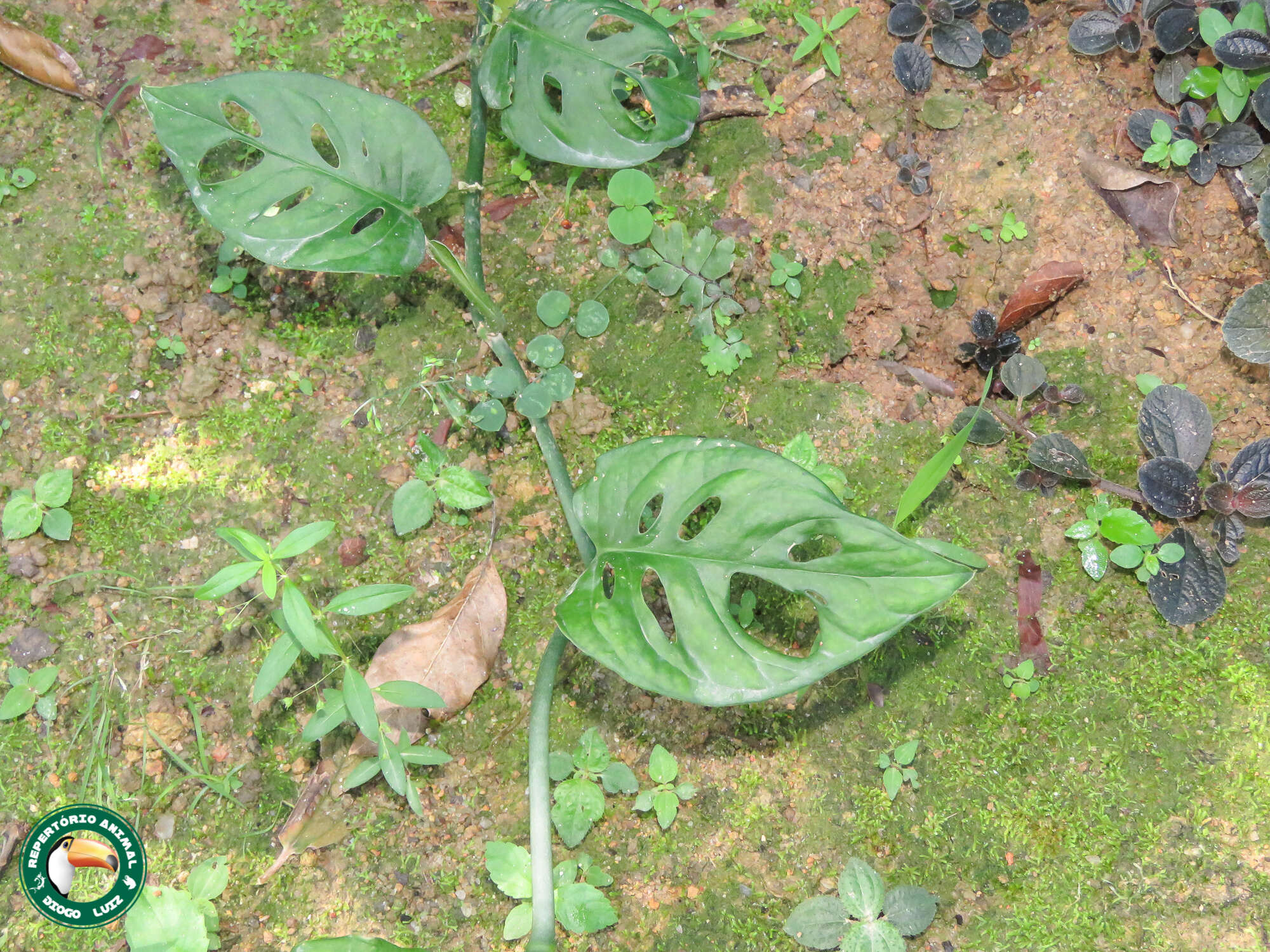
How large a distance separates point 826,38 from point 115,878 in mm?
2744

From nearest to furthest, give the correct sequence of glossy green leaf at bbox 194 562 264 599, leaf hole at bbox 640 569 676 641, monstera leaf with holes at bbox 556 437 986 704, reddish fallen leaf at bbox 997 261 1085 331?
monstera leaf with holes at bbox 556 437 986 704 < glossy green leaf at bbox 194 562 264 599 < leaf hole at bbox 640 569 676 641 < reddish fallen leaf at bbox 997 261 1085 331

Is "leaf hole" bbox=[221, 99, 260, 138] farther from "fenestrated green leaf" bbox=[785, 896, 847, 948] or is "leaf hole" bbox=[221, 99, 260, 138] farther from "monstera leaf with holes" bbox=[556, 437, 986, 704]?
"fenestrated green leaf" bbox=[785, 896, 847, 948]

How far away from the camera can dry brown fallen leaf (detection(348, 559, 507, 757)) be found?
1.98 m

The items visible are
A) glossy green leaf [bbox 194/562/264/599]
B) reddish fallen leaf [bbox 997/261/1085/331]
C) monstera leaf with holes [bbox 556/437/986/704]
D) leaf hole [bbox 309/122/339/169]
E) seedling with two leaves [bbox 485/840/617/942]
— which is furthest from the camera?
leaf hole [bbox 309/122/339/169]

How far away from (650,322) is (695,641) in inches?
36.5

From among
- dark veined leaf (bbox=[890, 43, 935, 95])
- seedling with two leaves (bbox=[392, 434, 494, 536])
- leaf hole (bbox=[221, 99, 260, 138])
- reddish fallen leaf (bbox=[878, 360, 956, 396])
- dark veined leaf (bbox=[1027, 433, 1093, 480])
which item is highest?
dark veined leaf (bbox=[890, 43, 935, 95])

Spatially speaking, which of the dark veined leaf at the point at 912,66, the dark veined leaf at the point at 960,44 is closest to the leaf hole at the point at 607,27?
the dark veined leaf at the point at 912,66

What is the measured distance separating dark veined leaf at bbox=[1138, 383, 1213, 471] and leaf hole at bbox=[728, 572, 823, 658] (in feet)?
2.95

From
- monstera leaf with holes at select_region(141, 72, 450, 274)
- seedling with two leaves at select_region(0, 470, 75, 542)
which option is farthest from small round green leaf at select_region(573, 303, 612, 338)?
seedling with two leaves at select_region(0, 470, 75, 542)

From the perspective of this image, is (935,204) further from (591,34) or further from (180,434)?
(180,434)

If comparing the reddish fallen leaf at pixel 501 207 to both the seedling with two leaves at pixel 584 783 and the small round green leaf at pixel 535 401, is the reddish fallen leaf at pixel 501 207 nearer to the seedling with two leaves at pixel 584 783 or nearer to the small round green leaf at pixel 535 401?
the small round green leaf at pixel 535 401

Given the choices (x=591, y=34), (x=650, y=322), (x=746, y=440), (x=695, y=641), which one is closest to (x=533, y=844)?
(x=695, y=641)

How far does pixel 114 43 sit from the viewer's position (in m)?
2.37

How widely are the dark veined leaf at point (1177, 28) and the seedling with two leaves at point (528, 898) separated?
2518mm
